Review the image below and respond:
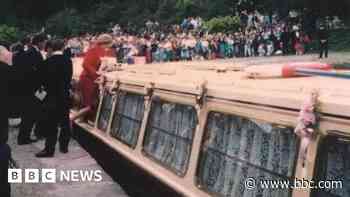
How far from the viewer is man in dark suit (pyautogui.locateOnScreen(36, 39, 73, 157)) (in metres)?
8.06

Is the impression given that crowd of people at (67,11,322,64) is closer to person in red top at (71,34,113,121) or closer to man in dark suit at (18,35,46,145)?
man in dark suit at (18,35,46,145)

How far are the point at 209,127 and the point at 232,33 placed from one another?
115ft

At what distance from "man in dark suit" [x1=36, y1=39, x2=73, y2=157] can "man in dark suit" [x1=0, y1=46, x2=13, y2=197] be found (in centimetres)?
341

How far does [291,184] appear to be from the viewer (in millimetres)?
3404

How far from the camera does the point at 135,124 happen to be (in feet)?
21.6

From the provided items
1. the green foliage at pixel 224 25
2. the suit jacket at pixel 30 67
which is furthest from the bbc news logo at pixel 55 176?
the green foliage at pixel 224 25

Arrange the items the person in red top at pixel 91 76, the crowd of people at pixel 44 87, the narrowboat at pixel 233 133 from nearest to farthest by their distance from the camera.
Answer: the narrowboat at pixel 233 133 → the crowd of people at pixel 44 87 → the person in red top at pixel 91 76

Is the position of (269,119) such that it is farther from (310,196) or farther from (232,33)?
(232,33)

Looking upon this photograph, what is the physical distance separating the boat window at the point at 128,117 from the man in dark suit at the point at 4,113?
6.35 ft

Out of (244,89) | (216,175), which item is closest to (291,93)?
(244,89)

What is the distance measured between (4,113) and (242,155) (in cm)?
160

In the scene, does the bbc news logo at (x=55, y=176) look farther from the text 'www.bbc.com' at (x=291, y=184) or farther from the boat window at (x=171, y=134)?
the text 'www.bbc.com' at (x=291, y=184)

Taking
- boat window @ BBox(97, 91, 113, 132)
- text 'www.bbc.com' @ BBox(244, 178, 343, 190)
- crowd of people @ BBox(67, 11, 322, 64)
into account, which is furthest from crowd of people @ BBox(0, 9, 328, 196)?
crowd of people @ BBox(67, 11, 322, 64)

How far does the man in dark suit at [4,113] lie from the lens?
4496mm
